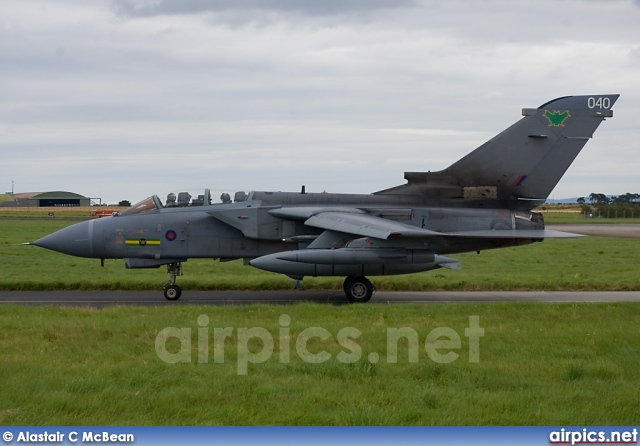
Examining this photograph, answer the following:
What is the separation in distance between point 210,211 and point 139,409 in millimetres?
11138

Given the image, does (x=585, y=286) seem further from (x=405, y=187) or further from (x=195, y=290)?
(x=195, y=290)

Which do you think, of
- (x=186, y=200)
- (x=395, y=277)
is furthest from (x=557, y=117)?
(x=186, y=200)

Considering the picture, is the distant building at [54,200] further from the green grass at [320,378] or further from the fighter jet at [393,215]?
the green grass at [320,378]

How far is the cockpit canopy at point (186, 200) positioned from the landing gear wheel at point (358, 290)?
10.7 ft

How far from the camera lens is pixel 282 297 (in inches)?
719

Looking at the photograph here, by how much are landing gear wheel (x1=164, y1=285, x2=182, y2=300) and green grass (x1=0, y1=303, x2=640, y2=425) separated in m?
4.98

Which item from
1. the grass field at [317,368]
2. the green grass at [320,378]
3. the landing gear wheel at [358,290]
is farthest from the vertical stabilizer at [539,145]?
the green grass at [320,378]

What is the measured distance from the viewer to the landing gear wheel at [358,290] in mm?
17531

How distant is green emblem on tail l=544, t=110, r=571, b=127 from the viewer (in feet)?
61.3

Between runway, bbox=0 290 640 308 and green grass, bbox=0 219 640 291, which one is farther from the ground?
green grass, bbox=0 219 640 291

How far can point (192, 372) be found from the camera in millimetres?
8703

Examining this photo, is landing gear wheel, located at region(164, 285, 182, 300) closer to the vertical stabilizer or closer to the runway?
the runway

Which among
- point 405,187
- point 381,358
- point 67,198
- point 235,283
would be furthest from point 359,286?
point 67,198

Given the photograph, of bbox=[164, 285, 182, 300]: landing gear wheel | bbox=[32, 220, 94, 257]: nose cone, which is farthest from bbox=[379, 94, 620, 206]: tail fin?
bbox=[32, 220, 94, 257]: nose cone
